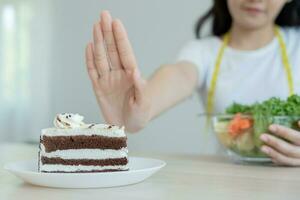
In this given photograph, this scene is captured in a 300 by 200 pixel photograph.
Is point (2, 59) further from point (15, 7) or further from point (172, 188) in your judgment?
point (172, 188)

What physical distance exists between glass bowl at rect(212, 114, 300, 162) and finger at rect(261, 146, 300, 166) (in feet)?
0.08

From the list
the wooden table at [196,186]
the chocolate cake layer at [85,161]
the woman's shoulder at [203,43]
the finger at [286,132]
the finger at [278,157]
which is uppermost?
the woman's shoulder at [203,43]

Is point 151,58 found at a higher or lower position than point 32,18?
lower

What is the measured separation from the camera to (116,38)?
4.35 ft

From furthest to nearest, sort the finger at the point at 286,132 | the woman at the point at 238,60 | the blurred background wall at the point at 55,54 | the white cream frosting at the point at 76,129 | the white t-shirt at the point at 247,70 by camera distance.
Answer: the blurred background wall at the point at 55,54, the white t-shirt at the point at 247,70, the woman at the point at 238,60, the finger at the point at 286,132, the white cream frosting at the point at 76,129

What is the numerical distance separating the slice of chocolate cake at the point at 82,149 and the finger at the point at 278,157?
1.42ft

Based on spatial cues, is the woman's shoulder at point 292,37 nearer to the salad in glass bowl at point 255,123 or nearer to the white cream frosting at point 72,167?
the salad in glass bowl at point 255,123

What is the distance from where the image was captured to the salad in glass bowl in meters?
1.30

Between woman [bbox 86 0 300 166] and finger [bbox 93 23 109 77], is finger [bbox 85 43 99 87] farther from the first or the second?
woman [bbox 86 0 300 166]

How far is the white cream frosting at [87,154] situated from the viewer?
97cm

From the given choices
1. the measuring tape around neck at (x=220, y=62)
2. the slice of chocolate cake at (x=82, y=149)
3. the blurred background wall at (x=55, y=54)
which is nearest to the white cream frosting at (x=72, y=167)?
the slice of chocolate cake at (x=82, y=149)

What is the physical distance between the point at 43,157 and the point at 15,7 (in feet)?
10.9

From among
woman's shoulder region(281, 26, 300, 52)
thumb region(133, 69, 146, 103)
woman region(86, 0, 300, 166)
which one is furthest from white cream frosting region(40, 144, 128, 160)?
woman's shoulder region(281, 26, 300, 52)

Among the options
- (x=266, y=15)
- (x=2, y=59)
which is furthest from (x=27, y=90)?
(x=266, y=15)
